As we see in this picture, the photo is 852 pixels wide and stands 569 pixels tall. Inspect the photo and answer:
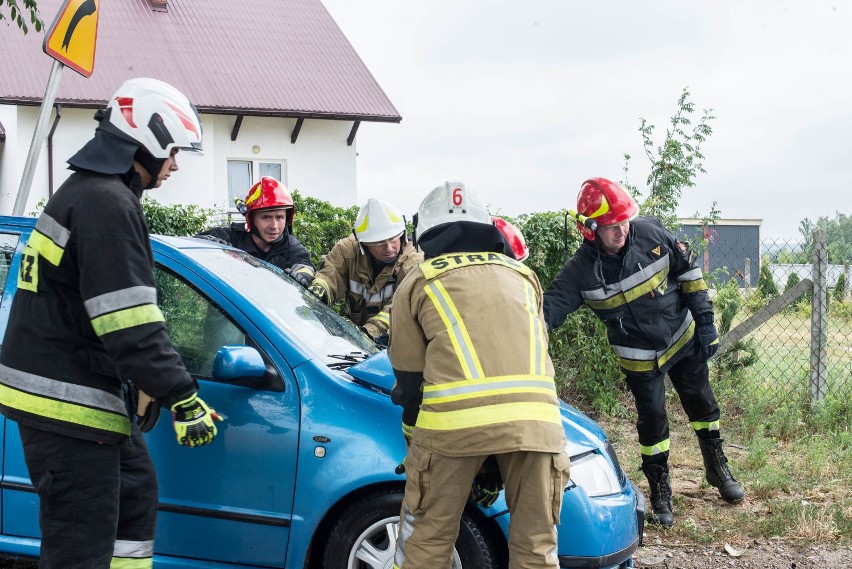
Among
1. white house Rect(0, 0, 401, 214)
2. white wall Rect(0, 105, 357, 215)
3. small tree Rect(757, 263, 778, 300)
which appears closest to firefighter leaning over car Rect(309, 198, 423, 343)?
small tree Rect(757, 263, 778, 300)

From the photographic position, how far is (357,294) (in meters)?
5.60

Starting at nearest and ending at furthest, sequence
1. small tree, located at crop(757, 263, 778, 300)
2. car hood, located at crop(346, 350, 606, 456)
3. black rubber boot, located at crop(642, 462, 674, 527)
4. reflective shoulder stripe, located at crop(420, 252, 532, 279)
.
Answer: reflective shoulder stripe, located at crop(420, 252, 532, 279), car hood, located at crop(346, 350, 606, 456), black rubber boot, located at crop(642, 462, 674, 527), small tree, located at crop(757, 263, 778, 300)

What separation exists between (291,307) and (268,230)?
2078 mm

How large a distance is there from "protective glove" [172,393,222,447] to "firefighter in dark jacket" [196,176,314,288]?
281 centimetres

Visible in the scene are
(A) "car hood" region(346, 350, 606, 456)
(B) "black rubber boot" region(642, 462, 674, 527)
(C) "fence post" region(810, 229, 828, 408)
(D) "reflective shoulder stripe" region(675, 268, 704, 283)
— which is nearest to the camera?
(A) "car hood" region(346, 350, 606, 456)

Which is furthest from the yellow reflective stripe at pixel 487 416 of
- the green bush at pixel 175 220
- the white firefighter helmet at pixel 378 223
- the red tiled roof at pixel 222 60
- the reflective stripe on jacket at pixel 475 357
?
the red tiled roof at pixel 222 60

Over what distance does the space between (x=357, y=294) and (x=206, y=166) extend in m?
12.5

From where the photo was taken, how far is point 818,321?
7.30 m

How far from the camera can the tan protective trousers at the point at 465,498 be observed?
9.36 ft

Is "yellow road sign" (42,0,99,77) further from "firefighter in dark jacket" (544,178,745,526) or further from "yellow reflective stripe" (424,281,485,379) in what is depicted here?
"yellow reflective stripe" (424,281,485,379)

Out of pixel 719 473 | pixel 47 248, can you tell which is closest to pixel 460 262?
pixel 47 248

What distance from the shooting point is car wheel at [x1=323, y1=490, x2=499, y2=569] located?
324 centimetres

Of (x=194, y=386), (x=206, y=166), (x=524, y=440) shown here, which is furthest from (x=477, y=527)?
(x=206, y=166)

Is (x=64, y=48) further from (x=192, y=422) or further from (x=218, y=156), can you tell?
(x=218, y=156)
